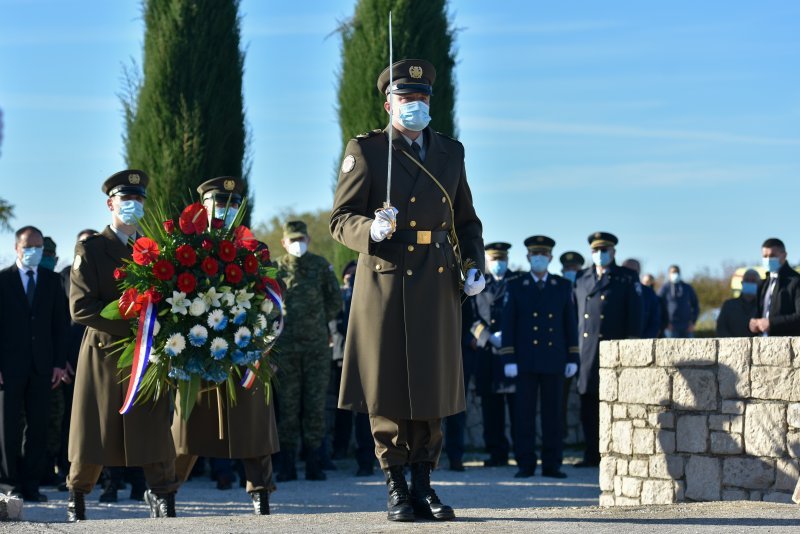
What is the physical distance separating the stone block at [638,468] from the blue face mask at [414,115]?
4.47 m

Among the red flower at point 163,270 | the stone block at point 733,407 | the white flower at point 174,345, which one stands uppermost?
the red flower at point 163,270

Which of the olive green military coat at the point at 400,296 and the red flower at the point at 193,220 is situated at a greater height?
the red flower at the point at 193,220

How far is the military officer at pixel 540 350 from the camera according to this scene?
12.5 m

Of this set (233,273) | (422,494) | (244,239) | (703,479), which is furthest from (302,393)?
(422,494)

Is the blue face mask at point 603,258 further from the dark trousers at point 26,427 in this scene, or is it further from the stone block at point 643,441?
the dark trousers at point 26,427

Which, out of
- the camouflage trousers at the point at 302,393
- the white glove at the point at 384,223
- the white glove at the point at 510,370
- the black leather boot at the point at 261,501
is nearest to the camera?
the white glove at the point at 384,223

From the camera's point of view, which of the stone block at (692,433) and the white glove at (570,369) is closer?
the stone block at (692,433)

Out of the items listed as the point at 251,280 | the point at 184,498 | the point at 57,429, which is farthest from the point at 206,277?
the point at 57,429

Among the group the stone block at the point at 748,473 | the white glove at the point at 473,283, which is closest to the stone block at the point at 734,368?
the stone block at the point at 748,473

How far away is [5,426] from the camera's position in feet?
35.9

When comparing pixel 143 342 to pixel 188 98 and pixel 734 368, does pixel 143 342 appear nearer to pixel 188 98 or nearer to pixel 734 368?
pixel 734 368

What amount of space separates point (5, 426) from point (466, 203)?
5.75m

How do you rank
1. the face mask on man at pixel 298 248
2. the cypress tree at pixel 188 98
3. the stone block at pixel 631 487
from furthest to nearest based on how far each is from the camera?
the cypress tree at pixel 188 98 → the face mask on man at pixel 298 248 → the stone block at pixel 631 487

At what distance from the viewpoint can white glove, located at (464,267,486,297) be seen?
640cm
